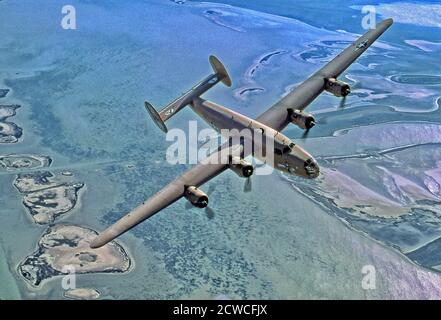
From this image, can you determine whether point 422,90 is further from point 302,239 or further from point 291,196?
point 302,239

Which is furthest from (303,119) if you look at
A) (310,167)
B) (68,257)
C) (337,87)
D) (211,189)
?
(68,257)

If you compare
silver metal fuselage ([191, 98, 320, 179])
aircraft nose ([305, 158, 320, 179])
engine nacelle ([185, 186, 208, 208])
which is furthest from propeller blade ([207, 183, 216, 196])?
aircraft nose ([305, 158, 320, 179])

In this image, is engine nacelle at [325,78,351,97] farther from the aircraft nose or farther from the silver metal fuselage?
the aircraft nose

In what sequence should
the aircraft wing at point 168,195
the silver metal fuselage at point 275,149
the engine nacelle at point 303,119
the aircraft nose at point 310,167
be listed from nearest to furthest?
the aircraft wing at point 168,195, the aircraft nose at point 310,167, the silver metal fuselage at point 275,149, the engine nacelle at point 303,119

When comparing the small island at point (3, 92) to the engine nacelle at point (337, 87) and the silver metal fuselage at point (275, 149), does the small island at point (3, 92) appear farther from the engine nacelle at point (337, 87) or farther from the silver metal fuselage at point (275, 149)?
the engine nacelle at point (337, 87)

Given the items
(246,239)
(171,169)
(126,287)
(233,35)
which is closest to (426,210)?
(246,239)

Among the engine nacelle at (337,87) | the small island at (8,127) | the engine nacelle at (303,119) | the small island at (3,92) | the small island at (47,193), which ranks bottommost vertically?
the small island at (47,193)

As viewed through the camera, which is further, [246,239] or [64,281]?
[246,239]

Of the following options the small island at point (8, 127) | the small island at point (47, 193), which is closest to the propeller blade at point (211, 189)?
the small island at point (47, 193)
